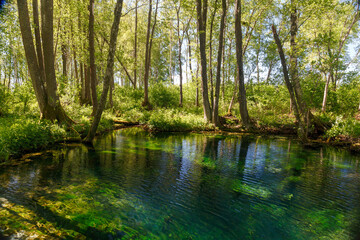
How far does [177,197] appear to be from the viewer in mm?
5059

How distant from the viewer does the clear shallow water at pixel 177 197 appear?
3779mm

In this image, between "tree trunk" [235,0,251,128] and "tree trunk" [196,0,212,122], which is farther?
"tree trunk" [196,0,212,122]

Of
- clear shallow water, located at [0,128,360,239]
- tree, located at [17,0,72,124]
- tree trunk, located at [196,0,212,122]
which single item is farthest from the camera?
tree trunk, located at [196,0,212,122]

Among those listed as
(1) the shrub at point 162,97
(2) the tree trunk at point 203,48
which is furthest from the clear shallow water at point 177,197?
(1) the shrub at point 162,97

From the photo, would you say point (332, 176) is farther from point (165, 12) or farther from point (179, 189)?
point (165, 12)

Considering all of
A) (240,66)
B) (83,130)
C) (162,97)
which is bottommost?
(83,130)

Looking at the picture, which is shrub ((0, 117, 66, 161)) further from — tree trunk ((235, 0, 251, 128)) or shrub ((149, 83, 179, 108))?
shrub ((149, 83, 179, 108))

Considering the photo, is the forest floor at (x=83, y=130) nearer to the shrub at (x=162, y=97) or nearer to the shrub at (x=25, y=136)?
the shrub at (x=25, y=136)

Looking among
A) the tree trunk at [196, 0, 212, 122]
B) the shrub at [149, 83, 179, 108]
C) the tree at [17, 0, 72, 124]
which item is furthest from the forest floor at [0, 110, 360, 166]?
the shrub at [149, 83, 179, 108]

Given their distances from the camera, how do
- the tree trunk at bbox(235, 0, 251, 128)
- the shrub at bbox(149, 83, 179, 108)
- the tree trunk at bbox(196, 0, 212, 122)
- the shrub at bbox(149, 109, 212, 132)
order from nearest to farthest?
the tree trunk at bbox(235, 0, 251, 128) < the tree trunk at bbox(196, 0, 212, 122) < the shrub at bbox(149, 109, 212, 132) < the shrub at bbox(149, 83, 179, 108)

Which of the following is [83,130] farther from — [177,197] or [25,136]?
[177,197]

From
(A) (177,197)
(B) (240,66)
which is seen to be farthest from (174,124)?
(A) (177,197)

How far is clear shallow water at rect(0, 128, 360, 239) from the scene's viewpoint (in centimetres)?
378

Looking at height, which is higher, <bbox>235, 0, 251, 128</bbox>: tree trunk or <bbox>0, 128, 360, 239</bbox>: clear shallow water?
<bbox>235, 0, 251, 128</bbox>: tree trunk
